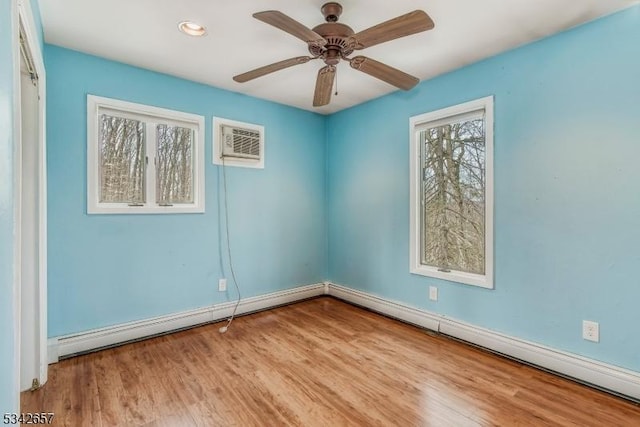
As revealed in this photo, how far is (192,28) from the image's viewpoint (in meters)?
2.19

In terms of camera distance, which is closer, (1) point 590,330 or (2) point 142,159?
(1) point 590,330

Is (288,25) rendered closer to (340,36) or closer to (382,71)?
(340,36)

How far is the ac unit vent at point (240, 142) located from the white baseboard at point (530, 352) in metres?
2.14

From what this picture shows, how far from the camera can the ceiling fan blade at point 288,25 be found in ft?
5.06

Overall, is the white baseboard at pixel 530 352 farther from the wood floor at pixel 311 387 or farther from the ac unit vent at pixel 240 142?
the ac unit vent at pixel 240 142

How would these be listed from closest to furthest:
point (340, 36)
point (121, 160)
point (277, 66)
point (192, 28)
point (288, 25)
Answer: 1. point (288, 25)
2. point (340, 36)
3. point (277, 66)
4. point (192, 28)
5. point (121, 160)

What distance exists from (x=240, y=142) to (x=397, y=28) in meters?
2.09

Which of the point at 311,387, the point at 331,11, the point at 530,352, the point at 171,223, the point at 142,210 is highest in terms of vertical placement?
the point at 331,11

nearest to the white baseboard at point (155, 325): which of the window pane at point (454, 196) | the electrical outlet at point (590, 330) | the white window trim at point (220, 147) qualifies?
the white window trim at point (220, 147)

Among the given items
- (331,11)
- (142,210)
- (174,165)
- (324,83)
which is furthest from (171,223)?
(331,11)

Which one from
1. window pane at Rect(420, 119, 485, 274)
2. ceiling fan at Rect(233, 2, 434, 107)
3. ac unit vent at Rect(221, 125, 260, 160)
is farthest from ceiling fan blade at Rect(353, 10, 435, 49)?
ac unit vent at Rect(221, 125, 260, 160)

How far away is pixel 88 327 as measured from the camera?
2527 mm

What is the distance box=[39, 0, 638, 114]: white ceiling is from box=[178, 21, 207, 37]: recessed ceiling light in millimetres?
48

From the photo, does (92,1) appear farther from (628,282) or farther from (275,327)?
(628,282)
